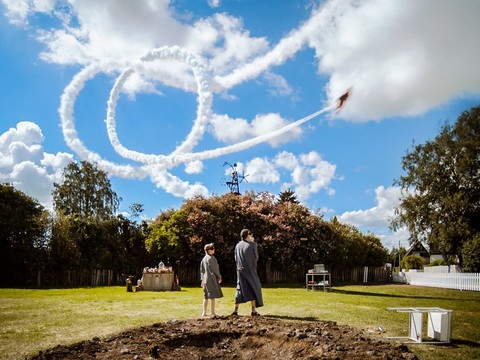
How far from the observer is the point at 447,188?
112ft

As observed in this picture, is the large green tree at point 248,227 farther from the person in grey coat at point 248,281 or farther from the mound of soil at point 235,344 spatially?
the mound of soil at point 235,344

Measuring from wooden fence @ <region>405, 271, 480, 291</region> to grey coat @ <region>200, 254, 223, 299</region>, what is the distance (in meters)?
20.7

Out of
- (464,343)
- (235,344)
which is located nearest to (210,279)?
(235,344)

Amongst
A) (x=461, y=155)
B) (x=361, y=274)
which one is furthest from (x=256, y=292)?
(x=461, y=155)

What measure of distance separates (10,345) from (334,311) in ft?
27.4

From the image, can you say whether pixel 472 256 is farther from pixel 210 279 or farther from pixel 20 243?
pixel 20 243

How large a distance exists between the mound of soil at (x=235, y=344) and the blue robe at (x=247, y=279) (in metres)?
1.51

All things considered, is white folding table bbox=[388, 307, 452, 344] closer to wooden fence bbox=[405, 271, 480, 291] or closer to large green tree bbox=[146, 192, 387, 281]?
wooden fence bbox=[405, 271, 480, 291]

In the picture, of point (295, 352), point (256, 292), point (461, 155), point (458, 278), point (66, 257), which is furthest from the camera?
point (461, 155)

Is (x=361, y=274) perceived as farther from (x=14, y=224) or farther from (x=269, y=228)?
(x=14, y=224)

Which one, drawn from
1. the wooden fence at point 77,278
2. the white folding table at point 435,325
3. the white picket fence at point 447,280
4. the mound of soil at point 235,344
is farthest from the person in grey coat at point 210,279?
the white picket fence at point 447,280

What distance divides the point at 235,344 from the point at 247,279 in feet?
9.19

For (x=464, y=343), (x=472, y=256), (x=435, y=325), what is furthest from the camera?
(x=472, y=256)

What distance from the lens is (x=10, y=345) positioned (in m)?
7.72
